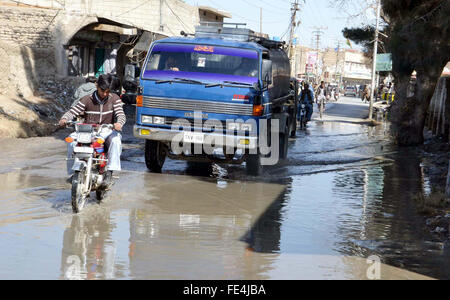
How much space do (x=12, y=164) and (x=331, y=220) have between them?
647 centimetres

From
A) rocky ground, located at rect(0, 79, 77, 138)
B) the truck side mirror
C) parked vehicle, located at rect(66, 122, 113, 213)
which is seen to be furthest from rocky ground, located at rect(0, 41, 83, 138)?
parked vehicle, located at rect(66, 122, 113, 213)

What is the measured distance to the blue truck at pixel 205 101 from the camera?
11.4 m

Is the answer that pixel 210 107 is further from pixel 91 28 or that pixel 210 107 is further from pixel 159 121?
pixel 91 28

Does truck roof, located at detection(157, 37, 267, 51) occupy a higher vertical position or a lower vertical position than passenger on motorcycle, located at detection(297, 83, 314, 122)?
higher

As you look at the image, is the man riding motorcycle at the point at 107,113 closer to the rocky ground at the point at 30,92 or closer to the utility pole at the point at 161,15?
the rocky ground at the point at 30,92

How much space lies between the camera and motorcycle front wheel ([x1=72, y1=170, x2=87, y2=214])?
782 cm

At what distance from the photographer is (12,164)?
12148 millimetres

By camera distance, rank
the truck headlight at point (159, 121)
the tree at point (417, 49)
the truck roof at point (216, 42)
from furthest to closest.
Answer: the tree at point (417, 49), the truck roof at point (216, 42), the truck headlight at point (159, 121)

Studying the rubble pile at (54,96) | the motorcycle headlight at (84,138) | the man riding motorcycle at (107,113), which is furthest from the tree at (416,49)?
the rubble pile at (54,96)

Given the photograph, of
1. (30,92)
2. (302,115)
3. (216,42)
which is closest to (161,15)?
(302,115)

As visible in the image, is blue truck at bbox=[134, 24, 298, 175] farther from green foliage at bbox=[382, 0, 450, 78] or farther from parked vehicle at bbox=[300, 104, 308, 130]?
parked vehicle at bbox=[300, 104, 308, 130]

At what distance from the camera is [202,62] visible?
39.3 ft

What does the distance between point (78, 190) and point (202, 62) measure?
4859mm

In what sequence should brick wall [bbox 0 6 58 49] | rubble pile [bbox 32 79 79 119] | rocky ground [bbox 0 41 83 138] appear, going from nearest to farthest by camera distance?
rocky ground [bbox 0 41 83 138], rubble pile [bbox 32 79 79 119], brick wall [bbox 0 6 58 49]
